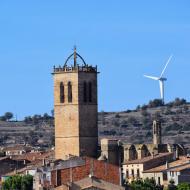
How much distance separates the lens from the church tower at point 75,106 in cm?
11962

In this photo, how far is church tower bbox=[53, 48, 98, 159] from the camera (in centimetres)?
11962

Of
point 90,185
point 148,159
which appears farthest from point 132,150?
point 90,185

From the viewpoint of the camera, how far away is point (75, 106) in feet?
394

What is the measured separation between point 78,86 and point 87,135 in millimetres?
3237

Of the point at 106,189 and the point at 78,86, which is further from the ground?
the point at 78,86

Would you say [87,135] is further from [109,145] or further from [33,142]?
[33,142]

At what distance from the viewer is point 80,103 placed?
120125 mm

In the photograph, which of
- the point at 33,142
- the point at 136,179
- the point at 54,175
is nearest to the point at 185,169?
the point at 136,179

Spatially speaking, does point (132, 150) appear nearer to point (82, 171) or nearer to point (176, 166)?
point (176, 166)

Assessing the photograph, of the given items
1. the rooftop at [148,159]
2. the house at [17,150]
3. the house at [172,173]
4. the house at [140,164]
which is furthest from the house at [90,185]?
the house at [17,150]

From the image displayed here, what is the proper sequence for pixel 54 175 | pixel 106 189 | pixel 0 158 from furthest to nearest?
pixel 0 158
pixel 54 175
pixel 106 189

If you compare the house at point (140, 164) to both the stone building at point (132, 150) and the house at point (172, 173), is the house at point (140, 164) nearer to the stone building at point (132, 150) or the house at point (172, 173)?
the stone building at point (132, 150)

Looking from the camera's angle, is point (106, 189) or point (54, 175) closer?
point (106, 189)

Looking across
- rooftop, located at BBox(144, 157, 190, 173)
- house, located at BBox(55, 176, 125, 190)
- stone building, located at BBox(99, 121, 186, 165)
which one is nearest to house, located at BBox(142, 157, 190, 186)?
rooftop, located at BBox(144, 157, 190, 173)
